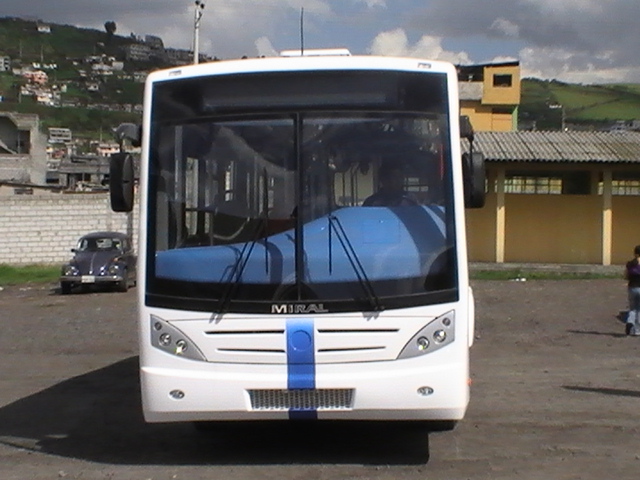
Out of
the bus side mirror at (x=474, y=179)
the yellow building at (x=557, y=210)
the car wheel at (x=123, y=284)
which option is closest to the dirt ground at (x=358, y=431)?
the bus side mirror at (x=474, y=179)

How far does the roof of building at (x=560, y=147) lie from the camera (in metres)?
28.3

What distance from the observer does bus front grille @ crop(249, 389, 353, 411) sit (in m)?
6.94

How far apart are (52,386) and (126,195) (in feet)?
15.7

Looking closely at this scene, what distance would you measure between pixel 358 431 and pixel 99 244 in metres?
19.1

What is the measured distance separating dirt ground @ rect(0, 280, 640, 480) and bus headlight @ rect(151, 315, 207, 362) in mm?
876

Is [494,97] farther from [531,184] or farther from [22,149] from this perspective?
[22,149]

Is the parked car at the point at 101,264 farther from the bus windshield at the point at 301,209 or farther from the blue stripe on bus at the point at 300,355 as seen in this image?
the blue stripe on bus at the point at 300,355

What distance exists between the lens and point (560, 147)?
29.5m

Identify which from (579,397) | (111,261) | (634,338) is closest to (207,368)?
(579,397)

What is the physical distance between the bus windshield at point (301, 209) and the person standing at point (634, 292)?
Answer: 874cm

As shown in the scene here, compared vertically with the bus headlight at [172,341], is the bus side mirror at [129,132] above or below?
above

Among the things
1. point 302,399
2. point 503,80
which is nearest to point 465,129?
point 302,399

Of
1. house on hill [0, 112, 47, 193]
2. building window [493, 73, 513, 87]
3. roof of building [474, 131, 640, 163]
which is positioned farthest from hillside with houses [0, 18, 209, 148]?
roof of building [474, 131, 640, 163]

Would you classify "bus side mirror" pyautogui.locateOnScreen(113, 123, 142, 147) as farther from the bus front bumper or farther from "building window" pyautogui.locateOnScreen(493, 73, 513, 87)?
"building window" pyautogui.locateOnScreen(493, 73, 513, 87)
